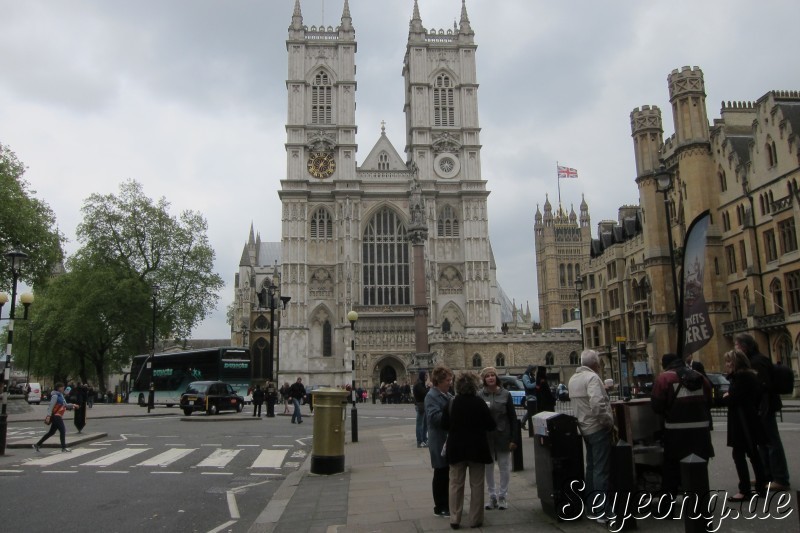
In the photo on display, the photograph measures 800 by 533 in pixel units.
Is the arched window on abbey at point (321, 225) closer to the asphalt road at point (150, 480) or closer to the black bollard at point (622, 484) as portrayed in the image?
the asphalt road at point (150, 480)

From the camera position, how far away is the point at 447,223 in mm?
63188

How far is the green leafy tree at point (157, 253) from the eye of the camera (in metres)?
48.0

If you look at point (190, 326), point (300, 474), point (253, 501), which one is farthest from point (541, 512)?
point (190, 326)

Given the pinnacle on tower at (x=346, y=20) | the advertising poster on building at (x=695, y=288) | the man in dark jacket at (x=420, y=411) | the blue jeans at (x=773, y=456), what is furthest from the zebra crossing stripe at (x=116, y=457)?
the pinnacle on tower at (x=346, y=20)

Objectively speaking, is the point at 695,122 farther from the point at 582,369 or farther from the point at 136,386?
the point at 136,386

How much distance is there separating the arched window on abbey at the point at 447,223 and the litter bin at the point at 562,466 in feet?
185

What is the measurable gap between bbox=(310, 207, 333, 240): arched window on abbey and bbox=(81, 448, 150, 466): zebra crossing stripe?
159ft

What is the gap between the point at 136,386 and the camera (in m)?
42.3

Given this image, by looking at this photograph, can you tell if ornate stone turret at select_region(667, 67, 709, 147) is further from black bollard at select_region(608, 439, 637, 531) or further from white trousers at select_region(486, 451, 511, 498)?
black bollard at select_region(608, 439, 637, 531)

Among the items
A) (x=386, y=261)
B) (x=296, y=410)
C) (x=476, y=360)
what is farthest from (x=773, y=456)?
(x=386, y=261)

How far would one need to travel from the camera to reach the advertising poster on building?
8.12 metres

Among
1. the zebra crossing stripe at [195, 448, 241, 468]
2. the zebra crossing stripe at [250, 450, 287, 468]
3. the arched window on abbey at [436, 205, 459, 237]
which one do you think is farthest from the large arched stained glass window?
the zebra crossing stripe at [195, 448, 241, 468]

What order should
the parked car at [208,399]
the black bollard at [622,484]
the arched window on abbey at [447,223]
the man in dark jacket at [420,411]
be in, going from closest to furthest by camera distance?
1. the black bollard at [622,484]
2. the man in dark jacket at [420,411]
3. the parked car at [208,399]
4. the arched window on abbey at [447,223]

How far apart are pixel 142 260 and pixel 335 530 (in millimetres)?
46628
